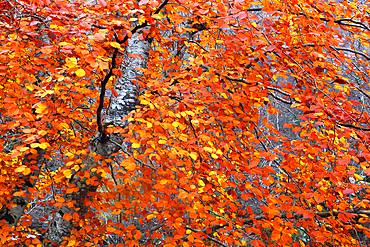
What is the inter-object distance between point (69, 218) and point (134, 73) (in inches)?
84.5

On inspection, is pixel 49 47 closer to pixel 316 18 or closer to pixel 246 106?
pixel 246 106

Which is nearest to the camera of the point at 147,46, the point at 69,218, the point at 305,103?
the point at 305,103

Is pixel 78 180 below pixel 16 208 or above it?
above

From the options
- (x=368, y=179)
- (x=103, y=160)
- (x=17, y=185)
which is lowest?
(x=368, y=179)

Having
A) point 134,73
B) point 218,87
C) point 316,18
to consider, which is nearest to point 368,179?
point 316,18

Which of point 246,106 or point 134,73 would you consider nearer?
point 246,106

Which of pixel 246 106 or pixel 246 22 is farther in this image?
pixel 246 106

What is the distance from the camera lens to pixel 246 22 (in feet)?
8.10

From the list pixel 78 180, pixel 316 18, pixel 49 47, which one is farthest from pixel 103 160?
pixel 316 18

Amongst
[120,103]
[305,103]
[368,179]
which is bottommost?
[368,179]

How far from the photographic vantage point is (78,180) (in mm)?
3273

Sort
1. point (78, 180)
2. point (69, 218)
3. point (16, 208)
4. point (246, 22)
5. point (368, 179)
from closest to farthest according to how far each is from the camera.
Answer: point (246, 22), point (69, 218), point (78, 180), point (16, 208), point (368, 179)

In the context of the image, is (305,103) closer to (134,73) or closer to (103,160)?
(134,73)

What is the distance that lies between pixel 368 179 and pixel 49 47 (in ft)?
37.3
